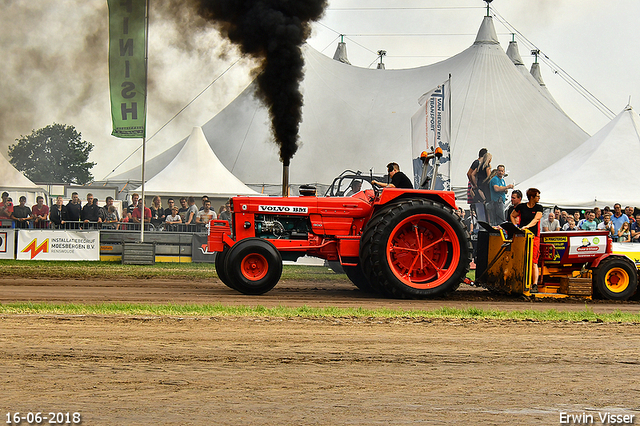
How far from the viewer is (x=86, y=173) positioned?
65438 millimetres

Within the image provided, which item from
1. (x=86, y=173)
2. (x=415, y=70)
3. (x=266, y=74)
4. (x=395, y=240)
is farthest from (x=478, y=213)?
(x=86, y=173)

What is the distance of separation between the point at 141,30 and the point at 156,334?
11190mm

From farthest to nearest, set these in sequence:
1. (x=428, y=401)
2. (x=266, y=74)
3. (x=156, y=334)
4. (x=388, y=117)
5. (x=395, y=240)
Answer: (x=388, y=117), (x=266, y=74), (x=395, y=240), (x=156, y=334), (x=428, y=401)

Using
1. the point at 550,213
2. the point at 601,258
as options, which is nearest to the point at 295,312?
the point at 601,258

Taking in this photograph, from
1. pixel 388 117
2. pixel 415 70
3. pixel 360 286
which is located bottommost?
pixel 360 286

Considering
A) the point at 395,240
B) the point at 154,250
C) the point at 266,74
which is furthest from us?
the point at 154,250

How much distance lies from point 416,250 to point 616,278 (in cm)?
266

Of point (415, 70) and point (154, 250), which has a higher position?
point (415, 70)

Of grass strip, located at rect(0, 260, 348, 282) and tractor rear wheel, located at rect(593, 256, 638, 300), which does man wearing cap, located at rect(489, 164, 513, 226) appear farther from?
tractor rear wheel, located at rect(593, 256, 638, 300)

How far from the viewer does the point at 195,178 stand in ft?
67.5

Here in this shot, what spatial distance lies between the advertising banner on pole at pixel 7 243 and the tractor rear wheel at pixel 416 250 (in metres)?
9.24

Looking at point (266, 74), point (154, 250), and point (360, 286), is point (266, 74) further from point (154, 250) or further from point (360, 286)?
point (154, 250)

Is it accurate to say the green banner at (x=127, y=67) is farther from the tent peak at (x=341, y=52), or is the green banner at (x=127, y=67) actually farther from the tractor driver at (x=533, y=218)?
the tent peak at (x=341, y=52)

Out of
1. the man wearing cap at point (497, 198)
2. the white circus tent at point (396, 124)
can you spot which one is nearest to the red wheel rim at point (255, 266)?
the man wearing cap at point (497, 198)
